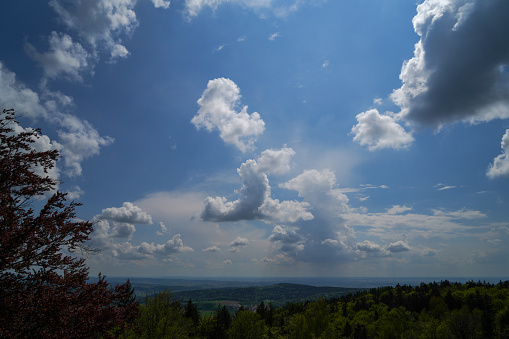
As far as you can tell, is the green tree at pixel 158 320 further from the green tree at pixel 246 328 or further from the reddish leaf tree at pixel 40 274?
the reddish leaf tree at pixel 40 274

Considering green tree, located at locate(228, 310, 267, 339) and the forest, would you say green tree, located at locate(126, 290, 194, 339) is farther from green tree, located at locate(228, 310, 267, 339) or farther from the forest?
green tree, located at locate(228, 310, 267, 339)

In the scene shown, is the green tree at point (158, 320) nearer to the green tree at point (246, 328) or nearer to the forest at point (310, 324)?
the forest at point (310, 324)

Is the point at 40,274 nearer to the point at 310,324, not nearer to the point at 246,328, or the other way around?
the point at 310,324

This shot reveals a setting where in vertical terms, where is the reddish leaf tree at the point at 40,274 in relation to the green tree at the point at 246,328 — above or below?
above

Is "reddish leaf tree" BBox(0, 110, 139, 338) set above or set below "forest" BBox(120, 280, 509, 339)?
above

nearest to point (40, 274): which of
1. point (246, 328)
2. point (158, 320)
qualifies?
point (158, 320)

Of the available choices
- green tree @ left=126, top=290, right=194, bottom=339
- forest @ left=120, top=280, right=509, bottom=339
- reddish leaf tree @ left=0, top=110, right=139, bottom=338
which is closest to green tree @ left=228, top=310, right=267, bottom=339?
forest @ left=120, top=280, right=509, bottom=339

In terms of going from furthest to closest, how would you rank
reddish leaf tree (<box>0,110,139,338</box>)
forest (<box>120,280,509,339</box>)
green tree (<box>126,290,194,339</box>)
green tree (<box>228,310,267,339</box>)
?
green tree (<box>228,310,267,339</box>) < forest (<box>120,280,509,339</box>) < green tree (<box>126,290,194,339</box>) < reddish leaf tree (<box>0,110,139,338</box>)

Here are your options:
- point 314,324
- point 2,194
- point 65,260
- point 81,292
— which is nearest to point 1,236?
point 2,194

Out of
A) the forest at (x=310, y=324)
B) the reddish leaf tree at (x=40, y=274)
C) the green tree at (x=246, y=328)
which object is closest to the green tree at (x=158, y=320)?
the forest at (x=310, y=324)

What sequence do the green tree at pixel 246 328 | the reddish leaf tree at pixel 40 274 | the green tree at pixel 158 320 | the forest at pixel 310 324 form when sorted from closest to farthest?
the reddish leaf tree at pixel 40 274, the green tree at pixel 158 320, the forest at pixel 310 324, the green tree at pixel 246 328

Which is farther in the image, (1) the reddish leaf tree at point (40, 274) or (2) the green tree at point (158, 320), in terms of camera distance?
(2) the green tree at point (158, 320)

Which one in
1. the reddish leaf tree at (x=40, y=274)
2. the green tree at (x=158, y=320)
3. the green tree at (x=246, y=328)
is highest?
the reddish leaf tree at (x=40, y=274)

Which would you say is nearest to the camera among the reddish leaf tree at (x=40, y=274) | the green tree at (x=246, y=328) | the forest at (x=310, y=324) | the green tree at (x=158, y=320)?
the reddish leaf tree at (x=40, y=274)
